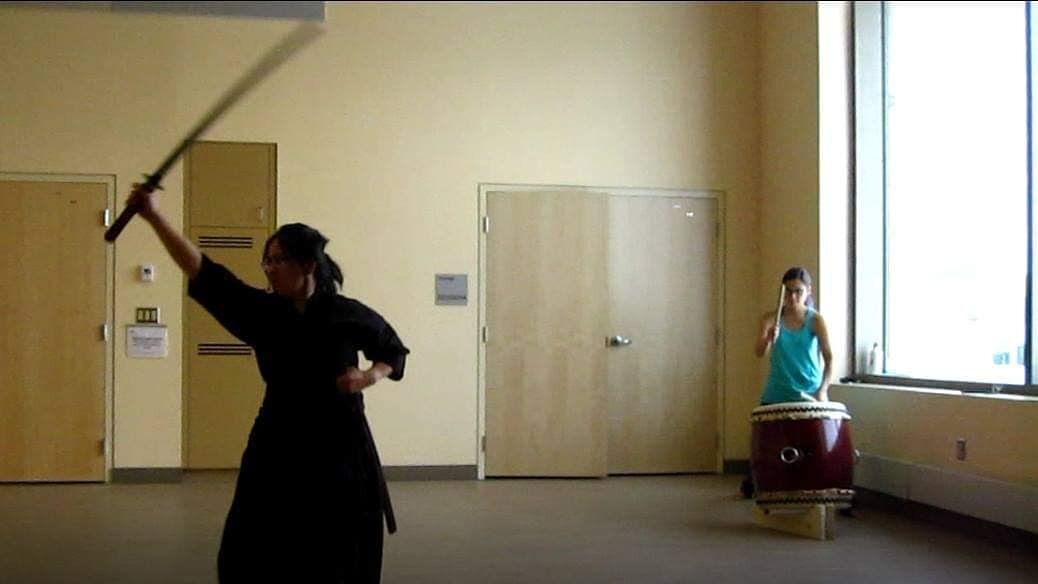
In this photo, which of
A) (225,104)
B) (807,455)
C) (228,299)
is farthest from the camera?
(807,455)

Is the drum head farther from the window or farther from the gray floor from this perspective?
the window

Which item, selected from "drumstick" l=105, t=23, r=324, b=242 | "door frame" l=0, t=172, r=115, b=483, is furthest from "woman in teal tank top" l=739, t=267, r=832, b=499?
"door frame" l=0, t=172, r=115, b=483

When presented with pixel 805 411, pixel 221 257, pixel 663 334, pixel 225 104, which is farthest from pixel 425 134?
pixel 225 104

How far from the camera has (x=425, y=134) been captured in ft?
26.9

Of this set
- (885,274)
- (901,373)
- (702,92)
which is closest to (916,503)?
(901,373)

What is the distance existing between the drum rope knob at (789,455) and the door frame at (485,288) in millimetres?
2593

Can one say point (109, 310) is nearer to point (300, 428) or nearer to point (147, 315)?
point (147, 315)

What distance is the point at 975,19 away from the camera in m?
6.84

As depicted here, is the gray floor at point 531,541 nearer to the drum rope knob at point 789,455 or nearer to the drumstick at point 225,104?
the drum rope knob at point 789,455

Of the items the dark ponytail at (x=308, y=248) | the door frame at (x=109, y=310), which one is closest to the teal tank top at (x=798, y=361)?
the dark ponytail at (x=308, y=248)

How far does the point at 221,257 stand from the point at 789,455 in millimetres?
4208

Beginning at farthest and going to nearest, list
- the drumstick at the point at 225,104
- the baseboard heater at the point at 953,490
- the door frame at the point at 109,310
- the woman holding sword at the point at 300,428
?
the door frame at the point at 109,310 → the baseboard heater at the point at 953,490 → the woman holding sword at the point at 300,428 → the drumstick at the point at 225,104

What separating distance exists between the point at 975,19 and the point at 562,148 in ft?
9.35

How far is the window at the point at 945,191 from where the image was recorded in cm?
638
